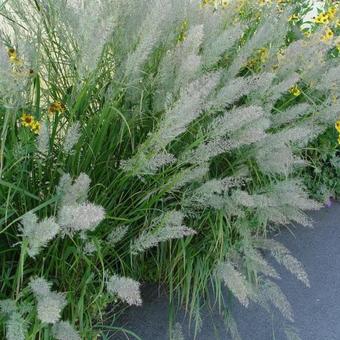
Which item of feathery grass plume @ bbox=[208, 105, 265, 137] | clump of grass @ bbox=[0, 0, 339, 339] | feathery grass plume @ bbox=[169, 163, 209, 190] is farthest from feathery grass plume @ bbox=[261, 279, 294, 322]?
feathery grass plume @ bbox=[208, 105, 265, 137]

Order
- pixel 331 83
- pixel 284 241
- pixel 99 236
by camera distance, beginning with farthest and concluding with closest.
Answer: pixel 284 241, pixel 331 83, pixel 99 236

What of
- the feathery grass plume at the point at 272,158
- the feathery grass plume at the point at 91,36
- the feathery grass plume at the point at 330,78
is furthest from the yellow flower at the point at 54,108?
the feathery grass plume at the point at 330,78

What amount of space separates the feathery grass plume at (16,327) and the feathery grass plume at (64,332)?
0.31 feet

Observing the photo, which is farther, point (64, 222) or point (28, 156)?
point (28, 156)

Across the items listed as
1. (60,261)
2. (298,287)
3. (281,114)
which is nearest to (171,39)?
(281,114)

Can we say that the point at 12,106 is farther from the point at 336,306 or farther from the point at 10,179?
the point at 336,306

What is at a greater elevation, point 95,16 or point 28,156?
point 95,16

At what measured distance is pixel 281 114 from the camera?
238cm

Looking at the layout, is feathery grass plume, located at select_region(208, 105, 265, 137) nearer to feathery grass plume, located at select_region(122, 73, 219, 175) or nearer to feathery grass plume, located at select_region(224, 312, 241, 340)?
feathery grass plume, located at select_region(122, 73, 219, 175)

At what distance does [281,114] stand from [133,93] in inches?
28.6

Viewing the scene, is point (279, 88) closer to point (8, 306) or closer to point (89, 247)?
point (89, 247)

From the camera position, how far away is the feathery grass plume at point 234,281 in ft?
6.31

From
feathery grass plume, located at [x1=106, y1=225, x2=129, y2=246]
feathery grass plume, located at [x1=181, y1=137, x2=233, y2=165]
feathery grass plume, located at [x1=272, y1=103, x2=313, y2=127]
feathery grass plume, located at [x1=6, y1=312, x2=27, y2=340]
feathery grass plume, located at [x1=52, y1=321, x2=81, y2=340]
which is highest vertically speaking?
feathery grass plume, located at [x1=181, y1=137, x2=233, y2=165]

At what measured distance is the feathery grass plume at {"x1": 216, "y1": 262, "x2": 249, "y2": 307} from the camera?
1923 millimetres
